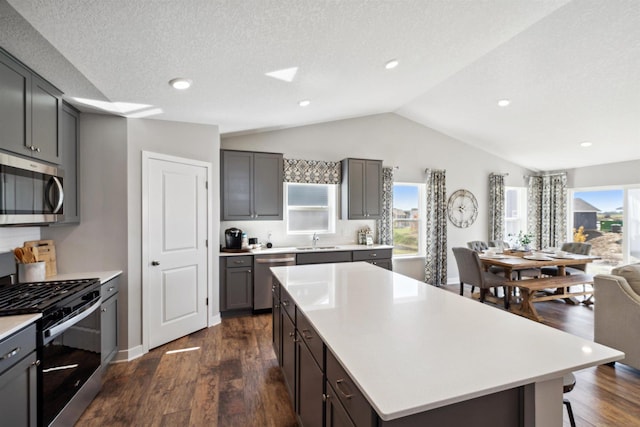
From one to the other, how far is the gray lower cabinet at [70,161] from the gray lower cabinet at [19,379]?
135 cm

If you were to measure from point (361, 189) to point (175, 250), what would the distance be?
117 inches

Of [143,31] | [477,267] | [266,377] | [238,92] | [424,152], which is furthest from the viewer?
[424,152]

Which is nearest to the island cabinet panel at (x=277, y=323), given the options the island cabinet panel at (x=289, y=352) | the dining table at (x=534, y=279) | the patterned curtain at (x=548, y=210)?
the island cabinet panel at (x=289, y=352)

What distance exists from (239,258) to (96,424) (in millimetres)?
2213

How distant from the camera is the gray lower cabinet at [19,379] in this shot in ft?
4.38

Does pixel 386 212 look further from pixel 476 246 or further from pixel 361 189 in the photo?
pixel 476 246

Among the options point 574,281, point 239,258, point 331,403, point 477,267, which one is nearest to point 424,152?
point 477,267

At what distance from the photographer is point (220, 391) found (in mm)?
2365

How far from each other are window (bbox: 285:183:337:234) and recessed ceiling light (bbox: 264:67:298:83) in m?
2.28

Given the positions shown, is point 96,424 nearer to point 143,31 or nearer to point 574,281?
point 143,31

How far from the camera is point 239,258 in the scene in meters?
3.99

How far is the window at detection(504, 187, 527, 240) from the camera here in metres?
6.74

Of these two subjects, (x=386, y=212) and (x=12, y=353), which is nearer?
(x=12, y=353)

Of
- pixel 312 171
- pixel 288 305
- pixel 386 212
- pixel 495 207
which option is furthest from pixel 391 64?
pixel 495 207
